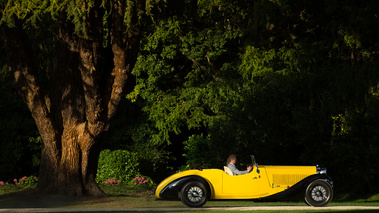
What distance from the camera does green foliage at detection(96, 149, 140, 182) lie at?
2920cm

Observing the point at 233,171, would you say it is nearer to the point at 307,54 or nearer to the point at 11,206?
the point at 11,206

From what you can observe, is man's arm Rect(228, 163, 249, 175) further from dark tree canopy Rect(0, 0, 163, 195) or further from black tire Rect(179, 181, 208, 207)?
dark tree canopy Rect(0, 0, 163, 195)

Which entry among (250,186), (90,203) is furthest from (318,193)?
(90,203)

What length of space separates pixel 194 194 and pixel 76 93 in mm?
6233

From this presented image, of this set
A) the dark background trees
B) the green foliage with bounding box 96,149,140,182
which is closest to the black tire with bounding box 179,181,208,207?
the dark background trees

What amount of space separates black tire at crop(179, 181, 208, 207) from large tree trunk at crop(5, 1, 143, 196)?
203 inches

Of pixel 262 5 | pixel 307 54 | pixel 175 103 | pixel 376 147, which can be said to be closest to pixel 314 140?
pixel 376 147

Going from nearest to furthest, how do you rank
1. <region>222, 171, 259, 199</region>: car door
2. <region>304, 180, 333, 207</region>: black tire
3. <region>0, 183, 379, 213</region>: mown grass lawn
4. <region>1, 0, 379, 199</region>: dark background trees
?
<region>304, 180, 333, 207</region>: black tire, <region>222, 171, 259, 199</region>: car door, <region>0, 183, 379, 213</region>: mown grass lawn, <region>1, 0, 379, 199</region>: dark background trees

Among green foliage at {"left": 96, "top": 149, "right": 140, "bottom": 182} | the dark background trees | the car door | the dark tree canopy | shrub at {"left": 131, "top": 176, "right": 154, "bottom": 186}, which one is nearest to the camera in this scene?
the car door

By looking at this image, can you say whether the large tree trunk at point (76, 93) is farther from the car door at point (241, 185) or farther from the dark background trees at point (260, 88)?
the car door at point (241, 185)

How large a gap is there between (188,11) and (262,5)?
15.0ft

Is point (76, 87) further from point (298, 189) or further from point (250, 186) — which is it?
point (298, 189)

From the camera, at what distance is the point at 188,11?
2458 centimetres

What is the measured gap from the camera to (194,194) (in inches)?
615
